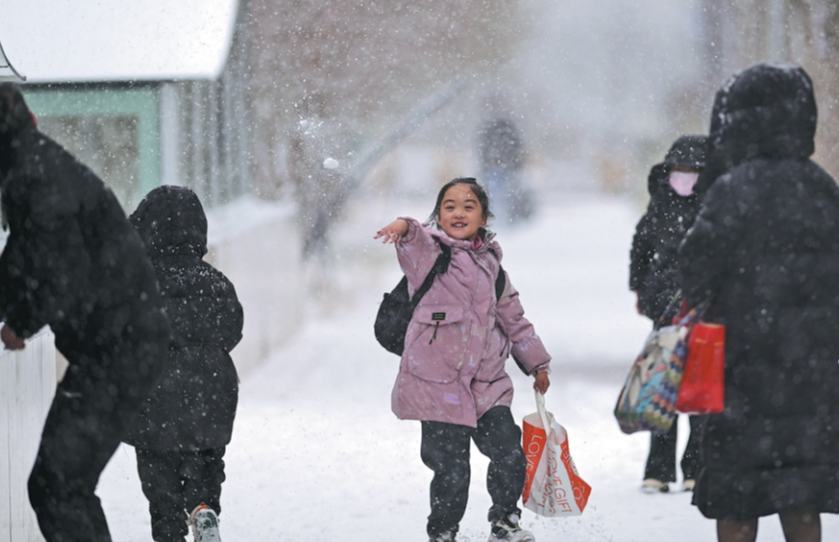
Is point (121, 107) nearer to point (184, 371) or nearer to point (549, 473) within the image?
point (184, 371)

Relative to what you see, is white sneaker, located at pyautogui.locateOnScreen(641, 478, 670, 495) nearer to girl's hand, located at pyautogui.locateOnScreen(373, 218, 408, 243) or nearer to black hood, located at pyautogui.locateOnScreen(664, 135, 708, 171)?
black hood, located at pyautogui.locateOnScreen(664, 135, 708, 171)

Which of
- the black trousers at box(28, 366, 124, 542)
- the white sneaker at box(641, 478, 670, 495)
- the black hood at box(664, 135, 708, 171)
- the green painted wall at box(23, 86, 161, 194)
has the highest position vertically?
the green painted wall at box(23, 86, 161, 194)

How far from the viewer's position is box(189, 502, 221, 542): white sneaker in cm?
514

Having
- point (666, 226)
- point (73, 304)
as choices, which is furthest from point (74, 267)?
point (666, 226)

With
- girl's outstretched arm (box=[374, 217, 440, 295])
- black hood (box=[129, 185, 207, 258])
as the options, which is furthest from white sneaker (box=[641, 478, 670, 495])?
black hood (box=[129, 185, 207, 258])

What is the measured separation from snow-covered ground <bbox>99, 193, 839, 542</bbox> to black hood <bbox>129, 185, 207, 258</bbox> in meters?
1.30

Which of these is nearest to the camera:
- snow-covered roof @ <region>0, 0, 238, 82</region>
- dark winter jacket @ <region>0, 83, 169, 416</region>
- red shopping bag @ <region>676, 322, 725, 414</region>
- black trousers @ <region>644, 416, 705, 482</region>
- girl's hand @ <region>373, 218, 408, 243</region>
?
dark winter jacket @ <region>0, 83, 169, 416</region>

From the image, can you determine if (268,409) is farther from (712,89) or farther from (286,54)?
(712,89)

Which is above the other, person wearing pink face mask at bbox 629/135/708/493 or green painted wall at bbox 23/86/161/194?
green painted wall at bbox 23/86/161/194

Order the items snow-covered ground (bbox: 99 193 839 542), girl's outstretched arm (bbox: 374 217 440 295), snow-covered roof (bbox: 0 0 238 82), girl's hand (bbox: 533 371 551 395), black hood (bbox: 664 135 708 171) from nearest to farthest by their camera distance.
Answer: girl's outstretched arm (bbox: 374 217 440 295) < girl's hand (bbox: 533 371 551 395) < snow-covered ground (bbox: 99 193 839 542) < black hood (bbox: 664 135 708 171) < snow-covered roof (bbox: 0 0 238 82)

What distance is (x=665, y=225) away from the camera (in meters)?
6.36

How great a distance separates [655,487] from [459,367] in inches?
73.1

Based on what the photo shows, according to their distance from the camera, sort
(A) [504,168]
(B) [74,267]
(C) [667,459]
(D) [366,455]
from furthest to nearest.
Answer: (A) [504,168], (D) [366,455], (C) [667,459], (B) [74,267]

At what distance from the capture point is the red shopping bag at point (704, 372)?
396 centimetres
